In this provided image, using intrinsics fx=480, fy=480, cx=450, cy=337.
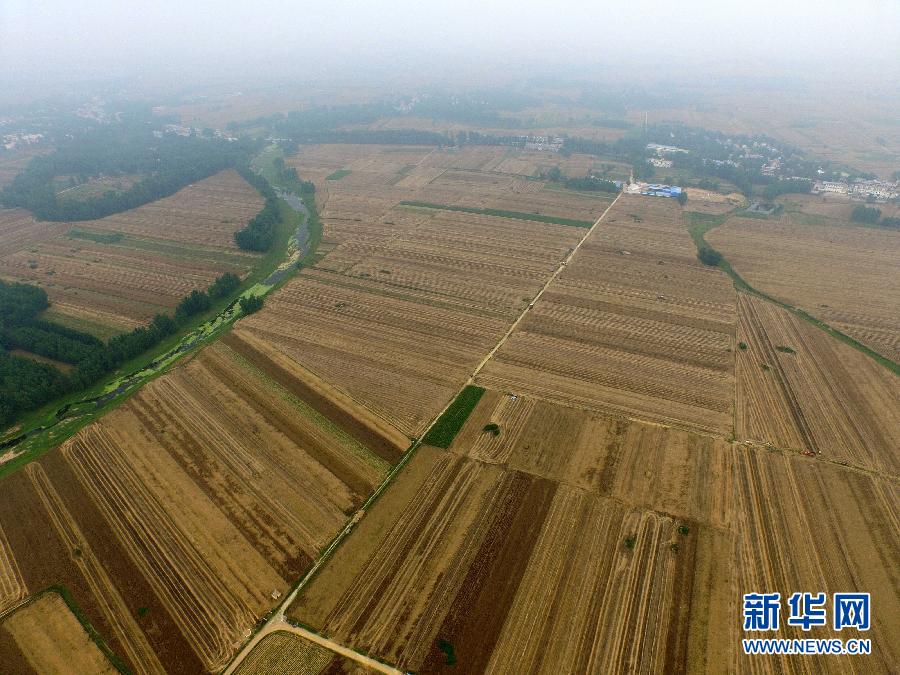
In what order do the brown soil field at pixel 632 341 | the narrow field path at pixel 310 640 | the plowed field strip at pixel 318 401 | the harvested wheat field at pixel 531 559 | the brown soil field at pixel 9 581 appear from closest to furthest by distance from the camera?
the narrow field path at pixel 310 640 → the harvested wheat field at pixel 531 559 → the brown soil field at pixel 9 581 → the plowed field strip at pixel 318 401 → the brown soil field at pixel 632 341

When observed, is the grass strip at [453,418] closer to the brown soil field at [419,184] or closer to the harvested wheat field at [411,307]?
the harvested wheat field at [411,307]

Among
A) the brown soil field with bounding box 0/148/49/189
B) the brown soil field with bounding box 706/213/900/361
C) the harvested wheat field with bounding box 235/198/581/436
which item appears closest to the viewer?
the harvested wheat field with bounding box 235/198/581/436

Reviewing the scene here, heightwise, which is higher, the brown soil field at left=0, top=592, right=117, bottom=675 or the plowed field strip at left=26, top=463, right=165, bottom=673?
the plowed field strip at left=26, top=463, right=165, bottom=673

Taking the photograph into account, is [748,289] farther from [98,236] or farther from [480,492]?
[98,236]

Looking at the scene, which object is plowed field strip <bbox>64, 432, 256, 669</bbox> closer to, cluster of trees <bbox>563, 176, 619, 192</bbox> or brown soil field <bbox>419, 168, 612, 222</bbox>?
brown soil field <bbox>419, 168, 612, 222</bbox>

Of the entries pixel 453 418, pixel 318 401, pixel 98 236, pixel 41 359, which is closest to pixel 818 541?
pixel 453 418

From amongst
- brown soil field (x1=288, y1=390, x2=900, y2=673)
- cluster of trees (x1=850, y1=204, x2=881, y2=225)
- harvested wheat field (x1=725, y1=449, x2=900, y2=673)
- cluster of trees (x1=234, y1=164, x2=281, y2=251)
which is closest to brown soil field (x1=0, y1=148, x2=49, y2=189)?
cluster of trees (x1=234, y1=164, x2=281, y2=251)

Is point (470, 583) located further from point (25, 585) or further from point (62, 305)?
point (62, 305)

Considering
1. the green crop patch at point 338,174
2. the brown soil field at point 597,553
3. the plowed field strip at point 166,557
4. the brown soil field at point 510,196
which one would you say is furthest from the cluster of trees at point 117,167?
the brown soil field at point 597,553
